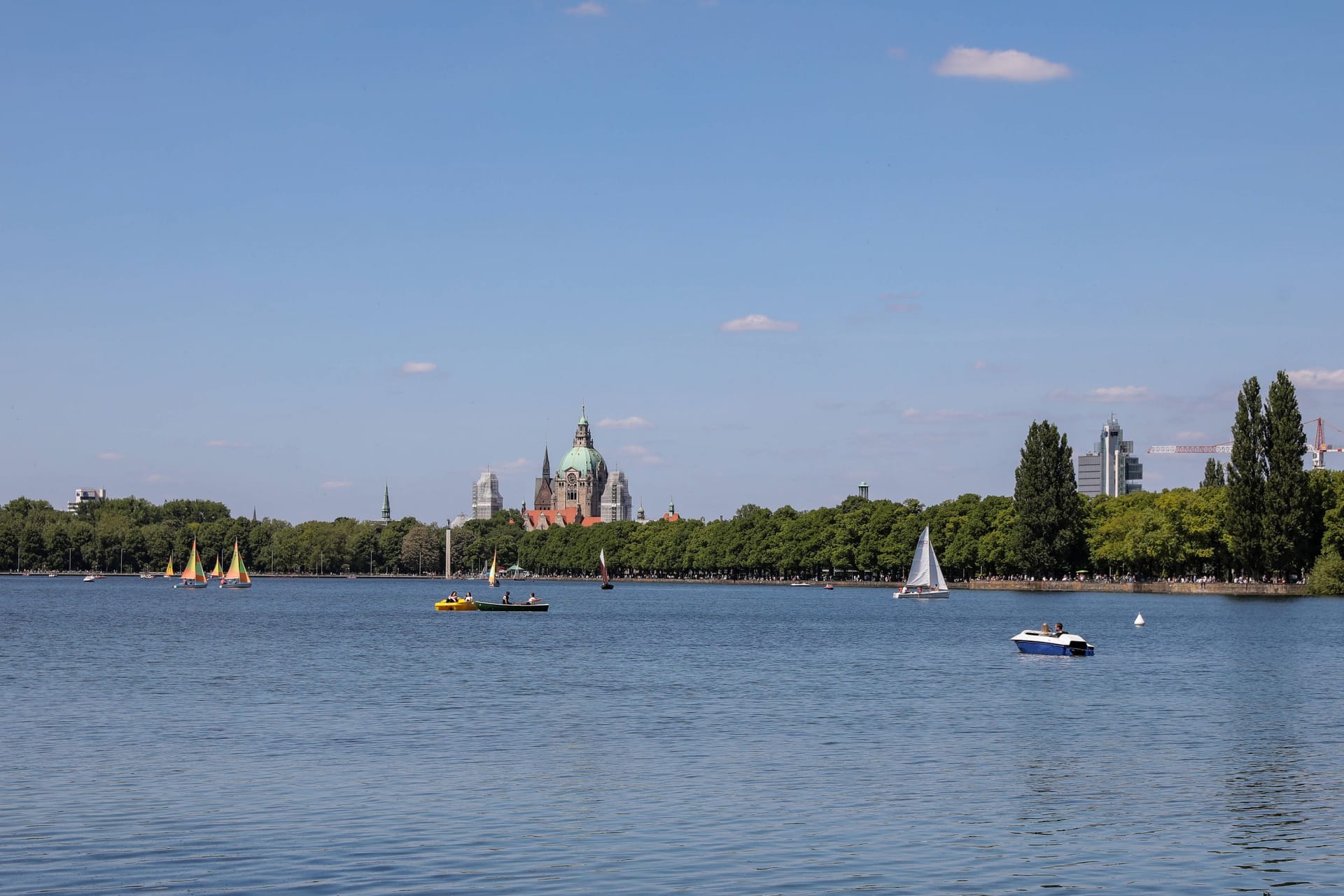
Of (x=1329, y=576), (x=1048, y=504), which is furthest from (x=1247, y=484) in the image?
(x=1048, y=504)

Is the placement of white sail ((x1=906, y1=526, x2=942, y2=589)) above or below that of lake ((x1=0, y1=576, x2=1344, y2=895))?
above

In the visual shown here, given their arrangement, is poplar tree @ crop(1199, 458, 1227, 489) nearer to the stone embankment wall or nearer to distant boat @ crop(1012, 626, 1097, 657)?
the stone embankment wall

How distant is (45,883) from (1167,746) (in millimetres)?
26725

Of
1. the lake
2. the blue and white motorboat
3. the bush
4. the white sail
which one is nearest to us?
the lake

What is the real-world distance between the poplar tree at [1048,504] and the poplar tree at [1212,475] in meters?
18.7

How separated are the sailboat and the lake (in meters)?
66.8

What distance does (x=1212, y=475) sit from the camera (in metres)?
172

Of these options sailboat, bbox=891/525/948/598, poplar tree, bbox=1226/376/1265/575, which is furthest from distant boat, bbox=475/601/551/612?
poplar tree, bbox=1226/376/1265/575

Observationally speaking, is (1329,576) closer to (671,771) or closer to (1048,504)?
(1048,504)

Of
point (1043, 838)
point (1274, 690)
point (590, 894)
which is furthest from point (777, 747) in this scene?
point (1274, 690)

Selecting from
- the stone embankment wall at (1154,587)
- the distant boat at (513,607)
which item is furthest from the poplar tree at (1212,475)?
the distant boat at (513,607)

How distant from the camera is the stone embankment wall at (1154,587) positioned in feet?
442

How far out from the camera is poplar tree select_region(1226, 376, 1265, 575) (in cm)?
12938

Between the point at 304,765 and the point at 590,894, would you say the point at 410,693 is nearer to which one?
the point at 304,765
